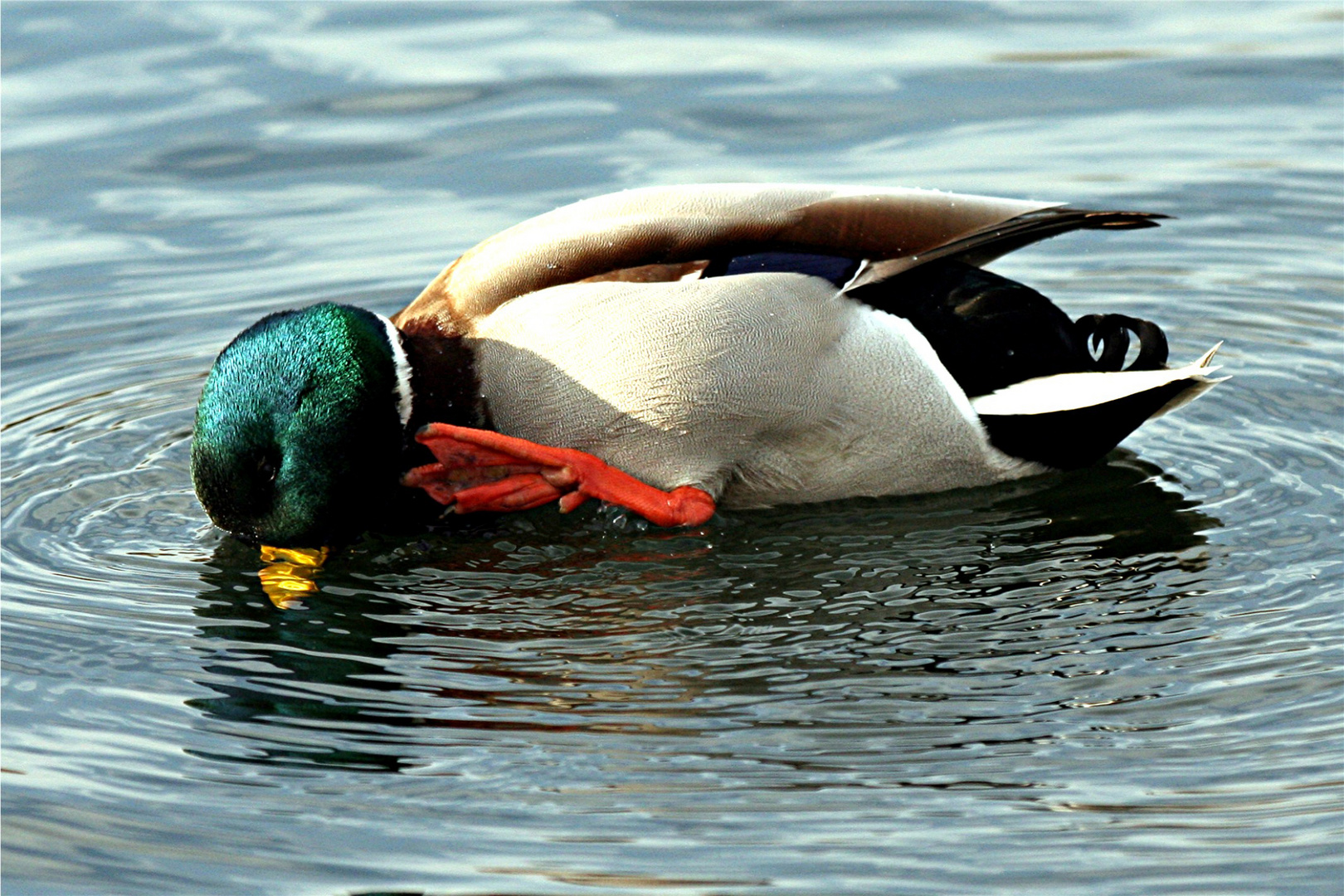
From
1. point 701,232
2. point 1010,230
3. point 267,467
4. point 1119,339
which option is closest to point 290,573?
point 267,467

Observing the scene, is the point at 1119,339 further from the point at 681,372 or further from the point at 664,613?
the point at 664,613

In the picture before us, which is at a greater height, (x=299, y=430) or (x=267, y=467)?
(x=299, y=430)

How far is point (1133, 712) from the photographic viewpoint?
471 cm

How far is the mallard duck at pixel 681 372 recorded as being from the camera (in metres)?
5.67

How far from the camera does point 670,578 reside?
5645 mm

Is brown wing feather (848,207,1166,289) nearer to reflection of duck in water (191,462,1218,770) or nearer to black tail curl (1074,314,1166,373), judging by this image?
black tail curl (1074,314,1166,373)

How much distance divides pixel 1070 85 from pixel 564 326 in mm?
5169

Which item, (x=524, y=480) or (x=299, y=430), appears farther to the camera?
(x=524, y=480)

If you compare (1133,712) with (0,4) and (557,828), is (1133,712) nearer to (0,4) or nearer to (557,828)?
(557,828)

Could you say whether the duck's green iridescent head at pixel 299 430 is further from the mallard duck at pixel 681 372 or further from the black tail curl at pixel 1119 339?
the black tail curl at pixel 1119 339

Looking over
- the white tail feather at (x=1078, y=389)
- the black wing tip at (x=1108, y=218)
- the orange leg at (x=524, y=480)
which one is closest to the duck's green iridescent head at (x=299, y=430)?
the orange leg at (x=524, y=480)

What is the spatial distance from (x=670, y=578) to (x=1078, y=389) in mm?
1348

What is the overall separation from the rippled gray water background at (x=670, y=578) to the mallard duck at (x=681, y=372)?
21cm

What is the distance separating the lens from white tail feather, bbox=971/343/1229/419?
5820 mm
